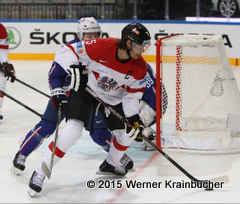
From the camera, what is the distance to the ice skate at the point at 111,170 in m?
2.62

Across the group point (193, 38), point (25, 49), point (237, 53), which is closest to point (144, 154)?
point (193, 38)

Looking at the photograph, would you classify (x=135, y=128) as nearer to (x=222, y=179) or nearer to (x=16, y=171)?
(x=222, y=179)

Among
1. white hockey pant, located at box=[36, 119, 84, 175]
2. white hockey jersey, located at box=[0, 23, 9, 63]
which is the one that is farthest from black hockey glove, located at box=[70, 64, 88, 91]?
white hockey jersey, located at box=[0, 23, 9, 63]

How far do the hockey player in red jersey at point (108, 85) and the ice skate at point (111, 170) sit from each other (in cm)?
15

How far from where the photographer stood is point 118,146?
2.54 meters

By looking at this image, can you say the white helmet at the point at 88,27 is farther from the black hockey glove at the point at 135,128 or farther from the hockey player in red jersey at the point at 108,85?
the black hockey glove at the point at 135,128

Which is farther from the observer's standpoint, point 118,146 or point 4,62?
point 4,62

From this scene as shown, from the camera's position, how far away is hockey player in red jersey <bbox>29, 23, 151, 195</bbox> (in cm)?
223

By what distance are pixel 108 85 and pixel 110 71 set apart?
0.35ft

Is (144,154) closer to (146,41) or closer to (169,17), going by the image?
(146,41)

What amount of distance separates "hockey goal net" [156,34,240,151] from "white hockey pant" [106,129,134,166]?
0.69 m

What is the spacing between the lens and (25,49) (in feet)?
29.7

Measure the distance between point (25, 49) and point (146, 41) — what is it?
7230 millimetres

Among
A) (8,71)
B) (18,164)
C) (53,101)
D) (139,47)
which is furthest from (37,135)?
(8,71)
